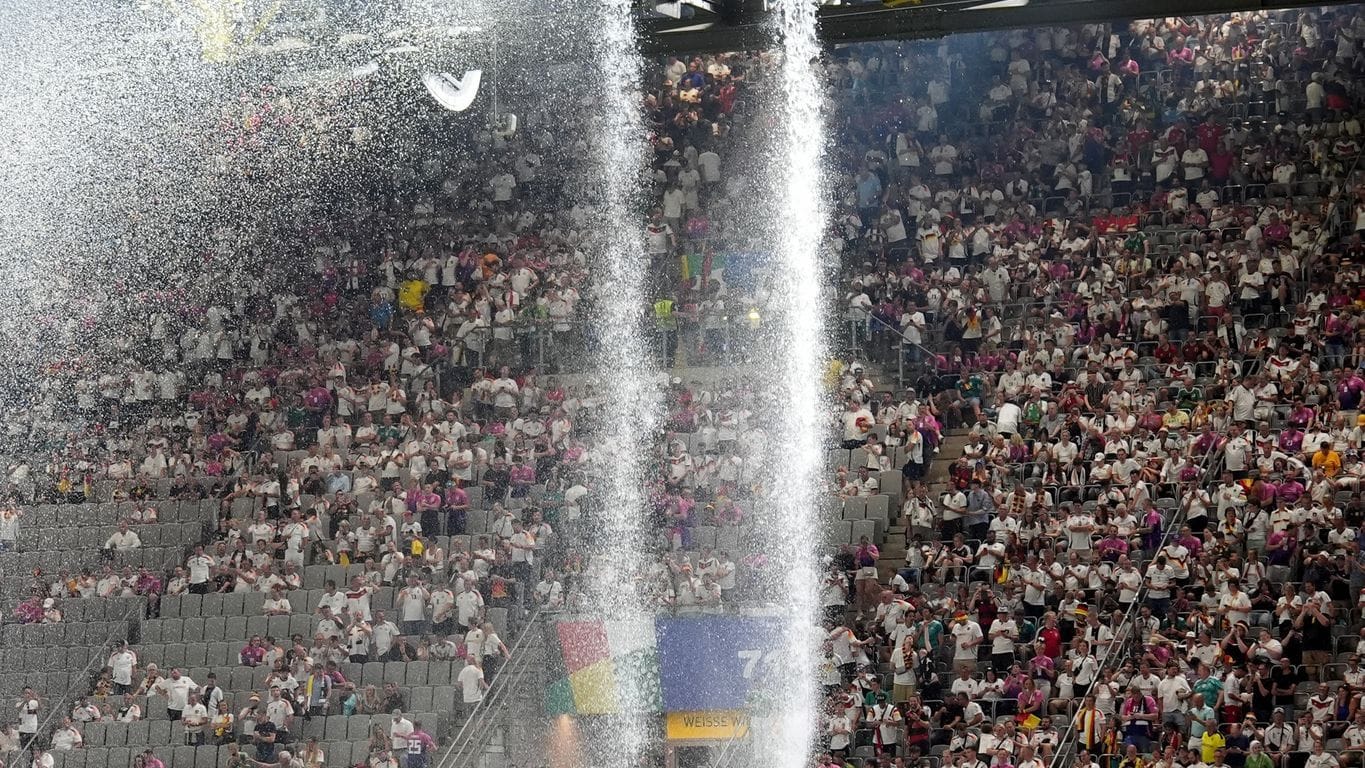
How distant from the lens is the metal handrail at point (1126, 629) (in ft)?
90.6

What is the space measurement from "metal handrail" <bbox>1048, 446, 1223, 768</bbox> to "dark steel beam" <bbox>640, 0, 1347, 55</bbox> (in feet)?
21.6

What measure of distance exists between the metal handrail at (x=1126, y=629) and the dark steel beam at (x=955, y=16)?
6599mm

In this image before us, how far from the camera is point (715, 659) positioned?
30.5 metres

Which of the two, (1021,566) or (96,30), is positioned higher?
(96,30)

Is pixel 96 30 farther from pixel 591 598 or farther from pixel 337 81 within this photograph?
pixel 591 598

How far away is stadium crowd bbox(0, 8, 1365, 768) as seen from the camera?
2877 centimetres

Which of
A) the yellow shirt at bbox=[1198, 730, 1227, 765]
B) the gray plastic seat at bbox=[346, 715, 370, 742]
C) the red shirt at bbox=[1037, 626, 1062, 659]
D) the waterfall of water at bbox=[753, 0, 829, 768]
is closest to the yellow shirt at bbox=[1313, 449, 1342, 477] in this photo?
the red shirt at bbox=[1037, 626, 1062, 659]

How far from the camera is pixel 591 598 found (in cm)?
3197

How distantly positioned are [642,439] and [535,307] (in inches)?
146

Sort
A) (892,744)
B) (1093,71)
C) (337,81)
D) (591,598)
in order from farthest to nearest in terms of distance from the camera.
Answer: (337,81) < (1093,71) < (591,598) < (892,744)

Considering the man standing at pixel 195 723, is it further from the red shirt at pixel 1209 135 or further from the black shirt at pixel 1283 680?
the red shirt at pixel 1209 135

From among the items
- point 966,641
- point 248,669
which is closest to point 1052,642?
point 966,641

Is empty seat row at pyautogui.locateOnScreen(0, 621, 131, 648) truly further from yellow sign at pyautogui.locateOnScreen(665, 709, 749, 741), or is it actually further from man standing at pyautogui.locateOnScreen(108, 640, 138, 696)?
yellow sign at pyautogui.locateOnScreen(665, 709, 749, 741)

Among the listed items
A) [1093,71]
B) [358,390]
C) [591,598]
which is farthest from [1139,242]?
[358,390]
